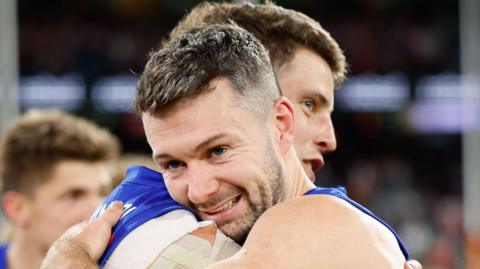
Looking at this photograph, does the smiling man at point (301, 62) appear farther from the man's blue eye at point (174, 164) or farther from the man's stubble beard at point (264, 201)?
the man's blue eye at point (174, 164)

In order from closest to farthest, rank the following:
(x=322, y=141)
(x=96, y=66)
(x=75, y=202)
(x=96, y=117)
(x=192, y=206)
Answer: (x=192, y=206)
(x=322, y=141)
(x=75, y=202)
(x=96, y=117)
(x=96, y=66)

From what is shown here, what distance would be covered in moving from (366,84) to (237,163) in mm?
10236

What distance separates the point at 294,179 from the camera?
2.61 m

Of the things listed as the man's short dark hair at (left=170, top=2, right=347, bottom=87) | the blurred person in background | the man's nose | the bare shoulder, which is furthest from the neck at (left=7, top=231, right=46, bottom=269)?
the bare shoulder

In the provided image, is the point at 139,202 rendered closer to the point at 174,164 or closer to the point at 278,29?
the point at 174,164

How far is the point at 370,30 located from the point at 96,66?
4.23 meters

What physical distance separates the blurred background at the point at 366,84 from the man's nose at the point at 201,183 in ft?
30.9

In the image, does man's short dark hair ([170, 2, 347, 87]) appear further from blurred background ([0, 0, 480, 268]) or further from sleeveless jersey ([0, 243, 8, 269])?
blurred background ([0, 0, 480, 268])

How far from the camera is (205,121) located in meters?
2.35

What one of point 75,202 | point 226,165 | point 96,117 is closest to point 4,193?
point 75,202

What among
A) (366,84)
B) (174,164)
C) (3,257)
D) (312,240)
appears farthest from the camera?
(366,84)

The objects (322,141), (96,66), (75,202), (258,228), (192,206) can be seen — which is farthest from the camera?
(96,66)

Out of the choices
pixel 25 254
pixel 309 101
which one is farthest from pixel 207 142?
pixel 25 254

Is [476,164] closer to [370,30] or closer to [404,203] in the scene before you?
[404,203]
